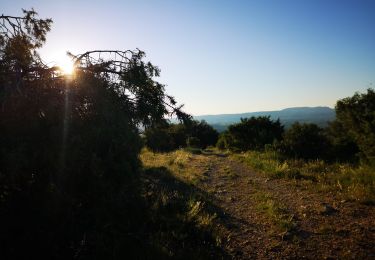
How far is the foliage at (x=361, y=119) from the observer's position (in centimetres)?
1195

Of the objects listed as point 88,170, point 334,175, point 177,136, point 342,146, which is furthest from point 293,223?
point 177,136

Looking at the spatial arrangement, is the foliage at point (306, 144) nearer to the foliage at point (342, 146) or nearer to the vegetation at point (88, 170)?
the foliage at point (342, 146)

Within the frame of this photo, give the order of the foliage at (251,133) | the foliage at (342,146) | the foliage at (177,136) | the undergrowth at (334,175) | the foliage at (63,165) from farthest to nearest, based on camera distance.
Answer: the foliage at (251,133), the foliage at (342,146), the undergrowth at (334,175), the foliage at (177,136), the foliage at (63,165)

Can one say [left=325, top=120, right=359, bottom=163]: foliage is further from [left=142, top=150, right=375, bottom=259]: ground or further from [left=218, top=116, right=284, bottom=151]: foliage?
[left=218, top=116, right=284, bottom=151]: foliage

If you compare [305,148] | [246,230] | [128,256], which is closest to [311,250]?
[246,230]

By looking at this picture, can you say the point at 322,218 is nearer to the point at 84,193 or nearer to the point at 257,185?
the point at 257,185

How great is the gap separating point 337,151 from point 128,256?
1457cm

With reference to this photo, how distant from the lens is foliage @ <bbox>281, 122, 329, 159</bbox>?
1595cm

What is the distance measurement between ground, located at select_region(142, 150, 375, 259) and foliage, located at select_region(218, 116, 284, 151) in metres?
13.5

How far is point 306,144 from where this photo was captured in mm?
16141

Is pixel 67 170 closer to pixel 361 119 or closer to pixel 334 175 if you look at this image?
pixel 334 175

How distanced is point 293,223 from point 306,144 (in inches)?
404

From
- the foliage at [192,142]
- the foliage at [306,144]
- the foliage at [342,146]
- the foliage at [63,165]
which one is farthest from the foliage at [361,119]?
the foliage at [192,142]

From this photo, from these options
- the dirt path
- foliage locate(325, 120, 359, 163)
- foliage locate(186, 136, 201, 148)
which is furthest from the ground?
foliage locate(186, 136, 201, 148)
